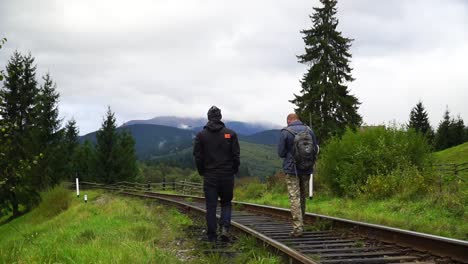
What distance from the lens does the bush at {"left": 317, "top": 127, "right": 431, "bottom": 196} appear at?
15195 mm

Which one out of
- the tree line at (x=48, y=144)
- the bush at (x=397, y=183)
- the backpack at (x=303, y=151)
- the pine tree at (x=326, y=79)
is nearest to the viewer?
the backpack at (x=303, y=151)

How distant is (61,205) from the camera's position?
26250 mm

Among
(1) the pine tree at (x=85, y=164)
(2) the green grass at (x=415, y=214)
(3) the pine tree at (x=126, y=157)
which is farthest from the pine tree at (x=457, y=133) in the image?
(2) the green grass at (x=415, y=214)

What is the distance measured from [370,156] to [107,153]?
4239 centimetres

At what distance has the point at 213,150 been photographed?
7598 mm

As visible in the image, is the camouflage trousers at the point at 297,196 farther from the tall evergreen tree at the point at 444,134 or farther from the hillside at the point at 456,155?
the tall evergreen tree at the point at 444,134

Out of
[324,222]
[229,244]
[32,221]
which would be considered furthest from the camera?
[32,221]

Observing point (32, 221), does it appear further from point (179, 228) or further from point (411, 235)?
point (411, 235)

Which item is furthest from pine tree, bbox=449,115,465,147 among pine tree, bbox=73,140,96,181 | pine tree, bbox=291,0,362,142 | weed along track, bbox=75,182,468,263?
weed along track, bbox=75,182,468,263

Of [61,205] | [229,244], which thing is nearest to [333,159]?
[229,244]

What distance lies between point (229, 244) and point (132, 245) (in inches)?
63.2

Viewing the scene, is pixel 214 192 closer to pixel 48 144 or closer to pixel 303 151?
pixel 303 151

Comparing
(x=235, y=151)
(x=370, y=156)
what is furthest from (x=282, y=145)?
(x=370, y=156)

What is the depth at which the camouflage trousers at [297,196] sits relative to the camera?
26.0 feet
